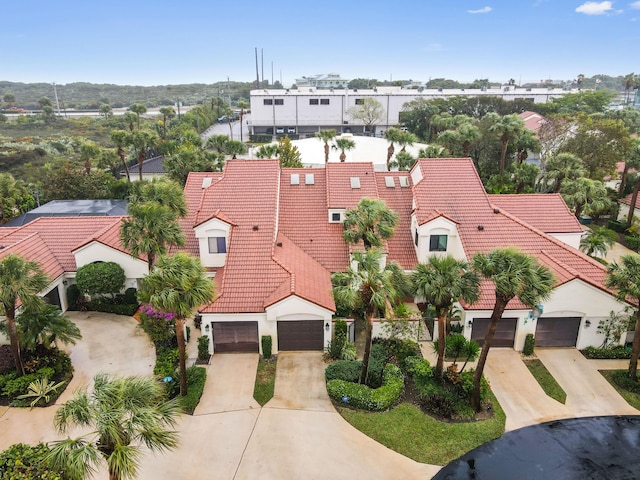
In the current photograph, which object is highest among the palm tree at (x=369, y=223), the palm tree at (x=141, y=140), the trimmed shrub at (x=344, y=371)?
the palm tree at (x=141, y=140)

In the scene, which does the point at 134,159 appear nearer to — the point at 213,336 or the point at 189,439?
the point at 213,336

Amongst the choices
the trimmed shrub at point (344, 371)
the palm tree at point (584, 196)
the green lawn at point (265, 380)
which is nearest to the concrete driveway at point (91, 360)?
the green lawn at point (265, 380)

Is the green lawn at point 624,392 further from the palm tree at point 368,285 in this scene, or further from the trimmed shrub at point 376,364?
the palm tree at point 368,285

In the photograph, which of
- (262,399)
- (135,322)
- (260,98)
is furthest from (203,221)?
(260,98)

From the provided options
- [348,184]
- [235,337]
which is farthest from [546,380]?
[348,184]

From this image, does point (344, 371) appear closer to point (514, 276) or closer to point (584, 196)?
point (514, 276)

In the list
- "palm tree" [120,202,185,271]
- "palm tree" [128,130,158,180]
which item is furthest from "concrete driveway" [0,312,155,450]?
"palm tree" [128,130,158,180]

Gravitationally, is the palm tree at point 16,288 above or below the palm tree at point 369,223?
below
